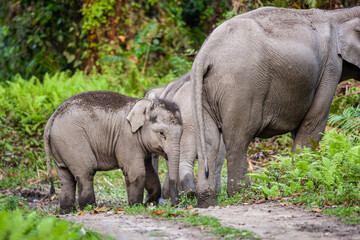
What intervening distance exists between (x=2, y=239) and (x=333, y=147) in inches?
157

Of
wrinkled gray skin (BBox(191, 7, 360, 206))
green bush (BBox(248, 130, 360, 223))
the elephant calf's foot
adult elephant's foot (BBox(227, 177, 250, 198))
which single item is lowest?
the elephant calf's foot

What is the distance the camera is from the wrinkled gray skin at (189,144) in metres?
6.59

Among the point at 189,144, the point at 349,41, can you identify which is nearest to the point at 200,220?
the point at 189,144

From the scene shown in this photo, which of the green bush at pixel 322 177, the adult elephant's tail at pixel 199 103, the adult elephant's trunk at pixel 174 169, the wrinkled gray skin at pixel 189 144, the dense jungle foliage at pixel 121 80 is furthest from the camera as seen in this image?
the adult elephant's trunk at pixel 174 169

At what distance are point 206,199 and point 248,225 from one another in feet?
5.28

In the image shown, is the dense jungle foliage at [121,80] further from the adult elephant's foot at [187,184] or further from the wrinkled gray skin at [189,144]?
the wrinkled gray skin at [189,144]

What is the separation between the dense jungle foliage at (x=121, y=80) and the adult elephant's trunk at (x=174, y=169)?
6.0 inches

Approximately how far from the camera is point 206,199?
626 cm

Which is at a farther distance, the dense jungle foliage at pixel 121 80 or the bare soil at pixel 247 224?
the dense jungle foliage at pixel 121 80

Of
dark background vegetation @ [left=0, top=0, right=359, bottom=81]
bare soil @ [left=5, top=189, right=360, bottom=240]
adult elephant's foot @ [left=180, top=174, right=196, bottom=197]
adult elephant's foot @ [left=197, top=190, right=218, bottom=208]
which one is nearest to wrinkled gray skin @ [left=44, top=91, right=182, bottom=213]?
adult elephant's foot @ [left=180, top=174, right=196, bottom=197]

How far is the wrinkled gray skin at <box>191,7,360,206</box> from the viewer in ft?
20.5

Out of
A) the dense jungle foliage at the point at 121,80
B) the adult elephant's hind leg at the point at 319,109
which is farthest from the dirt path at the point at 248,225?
the adult elephant's hind leg at the point at 319,109

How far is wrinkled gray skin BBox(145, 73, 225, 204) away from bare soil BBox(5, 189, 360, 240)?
3.43 ft

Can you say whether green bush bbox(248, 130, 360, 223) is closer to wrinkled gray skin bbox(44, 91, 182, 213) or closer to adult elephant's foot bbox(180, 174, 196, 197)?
adult elephant's foot bbox(180, 174, 196, 197)
